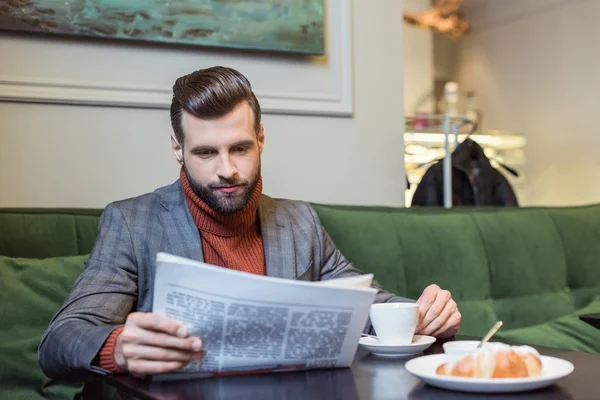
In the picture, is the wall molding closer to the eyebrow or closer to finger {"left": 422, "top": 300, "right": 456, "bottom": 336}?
A: the eyebrow

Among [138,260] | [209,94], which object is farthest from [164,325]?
[209,94]

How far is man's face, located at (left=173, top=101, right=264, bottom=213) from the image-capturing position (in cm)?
132

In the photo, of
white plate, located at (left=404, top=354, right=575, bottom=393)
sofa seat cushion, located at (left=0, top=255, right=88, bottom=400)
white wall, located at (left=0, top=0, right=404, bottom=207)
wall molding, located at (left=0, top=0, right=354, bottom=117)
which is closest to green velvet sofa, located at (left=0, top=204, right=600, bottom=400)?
sofa seat cushion, located at (left=0, top=255, right=88, bottom=400)

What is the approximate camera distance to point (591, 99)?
4414mm

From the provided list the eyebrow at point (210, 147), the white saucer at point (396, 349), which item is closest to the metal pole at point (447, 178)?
the eyebrow at point (210, 147)

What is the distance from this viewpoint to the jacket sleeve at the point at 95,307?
3.35 ft

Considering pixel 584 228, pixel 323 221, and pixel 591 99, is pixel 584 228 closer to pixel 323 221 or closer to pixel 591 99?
pixel 323 221

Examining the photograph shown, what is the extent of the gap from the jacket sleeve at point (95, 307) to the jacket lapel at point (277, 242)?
265 millimetres

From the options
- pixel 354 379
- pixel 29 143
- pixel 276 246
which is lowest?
pixel 354 379

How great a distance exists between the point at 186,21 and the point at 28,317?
36.9 inches

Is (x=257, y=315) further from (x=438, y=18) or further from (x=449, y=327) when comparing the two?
(x=438, y=18)

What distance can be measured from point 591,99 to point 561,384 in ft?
12.9

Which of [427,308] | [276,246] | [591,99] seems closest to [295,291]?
[427,308]

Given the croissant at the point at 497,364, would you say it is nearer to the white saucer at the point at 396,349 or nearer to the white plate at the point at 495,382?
the white plate at the point at 495,382
